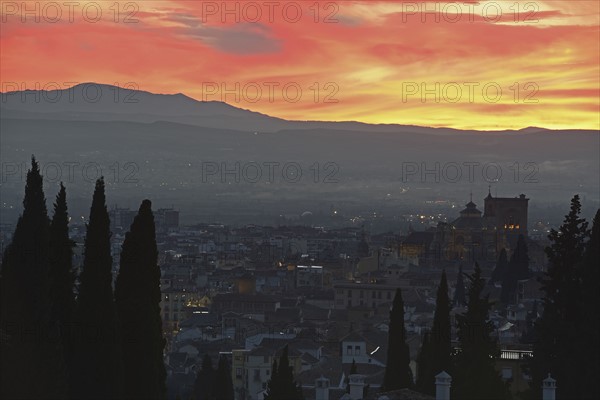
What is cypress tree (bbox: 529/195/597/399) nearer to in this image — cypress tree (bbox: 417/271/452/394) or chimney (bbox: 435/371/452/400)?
cypress tree (bbox: 417/271/452/394)

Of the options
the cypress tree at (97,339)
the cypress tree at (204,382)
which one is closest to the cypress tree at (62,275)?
the cypress tree at (97,339)

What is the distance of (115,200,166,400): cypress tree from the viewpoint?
30172 mm

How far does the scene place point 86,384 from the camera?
28.8 m

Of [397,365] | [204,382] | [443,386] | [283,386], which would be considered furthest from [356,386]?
[204,382]

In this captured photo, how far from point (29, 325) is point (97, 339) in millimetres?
1472

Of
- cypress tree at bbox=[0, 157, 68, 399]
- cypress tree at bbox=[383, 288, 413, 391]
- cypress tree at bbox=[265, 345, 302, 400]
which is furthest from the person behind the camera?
cypress tree at bbox=[383, 288, 413, 391]

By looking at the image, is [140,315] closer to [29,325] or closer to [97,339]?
[97,339]

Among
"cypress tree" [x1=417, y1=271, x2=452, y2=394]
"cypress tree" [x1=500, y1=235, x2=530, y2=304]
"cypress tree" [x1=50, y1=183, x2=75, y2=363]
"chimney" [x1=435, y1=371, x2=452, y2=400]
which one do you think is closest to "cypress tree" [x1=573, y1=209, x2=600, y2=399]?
"chimney" [x1=435, y1=371, x2=452, y2=400]

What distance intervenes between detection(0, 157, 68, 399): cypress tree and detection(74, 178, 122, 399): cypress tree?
0.77 m

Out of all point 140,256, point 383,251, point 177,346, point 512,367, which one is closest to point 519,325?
point 177,346

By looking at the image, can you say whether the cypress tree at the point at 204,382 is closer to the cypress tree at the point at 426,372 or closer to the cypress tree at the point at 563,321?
the cypress tree at the point at 426,372

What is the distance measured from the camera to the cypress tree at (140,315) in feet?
99.0

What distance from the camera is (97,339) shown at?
1131 inches

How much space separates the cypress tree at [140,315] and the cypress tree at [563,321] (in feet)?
28.7
